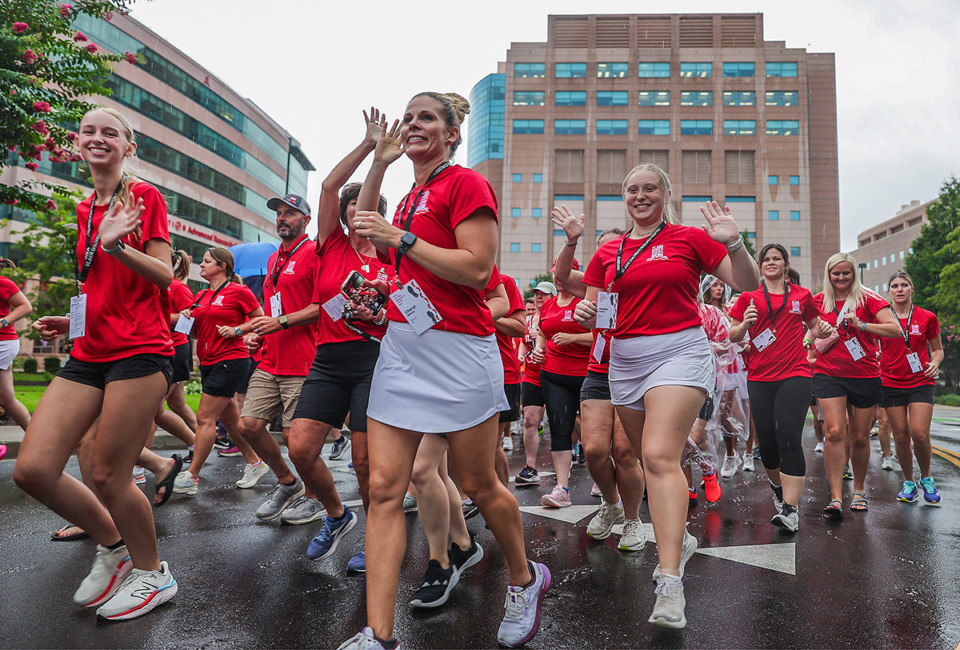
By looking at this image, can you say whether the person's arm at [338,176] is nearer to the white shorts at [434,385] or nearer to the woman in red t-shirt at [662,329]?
the white shorts at [434,385]

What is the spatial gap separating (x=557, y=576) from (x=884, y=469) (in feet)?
21.5

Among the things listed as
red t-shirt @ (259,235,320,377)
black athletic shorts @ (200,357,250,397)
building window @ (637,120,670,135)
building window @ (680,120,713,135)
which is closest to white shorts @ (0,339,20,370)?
black athletic shorts @ (200,357,250,397)

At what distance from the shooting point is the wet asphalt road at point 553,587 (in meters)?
2.75

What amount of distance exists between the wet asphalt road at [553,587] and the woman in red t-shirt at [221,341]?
95 cm

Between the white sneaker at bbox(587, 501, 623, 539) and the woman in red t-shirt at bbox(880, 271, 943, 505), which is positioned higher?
the woman in red t-shirt at bbox(880, 271, 943, 505)

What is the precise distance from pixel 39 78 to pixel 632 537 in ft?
37.3

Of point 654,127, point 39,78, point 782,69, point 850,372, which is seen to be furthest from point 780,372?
point 782,69

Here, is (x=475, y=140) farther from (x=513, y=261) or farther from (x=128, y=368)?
(x=128, y=368)

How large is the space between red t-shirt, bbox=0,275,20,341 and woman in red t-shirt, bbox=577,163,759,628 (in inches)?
230

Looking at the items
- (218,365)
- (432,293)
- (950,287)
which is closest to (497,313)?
(432,293)

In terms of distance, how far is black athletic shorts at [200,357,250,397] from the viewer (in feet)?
19.4

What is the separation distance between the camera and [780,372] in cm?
512

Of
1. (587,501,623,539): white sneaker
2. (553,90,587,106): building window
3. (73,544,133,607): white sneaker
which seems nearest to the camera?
(73,544,133,607): white sneaker

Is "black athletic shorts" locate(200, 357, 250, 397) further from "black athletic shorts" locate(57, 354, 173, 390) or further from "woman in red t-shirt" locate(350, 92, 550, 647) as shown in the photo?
"woman in red t-shirt" locate(350, 92, 550, 647)
